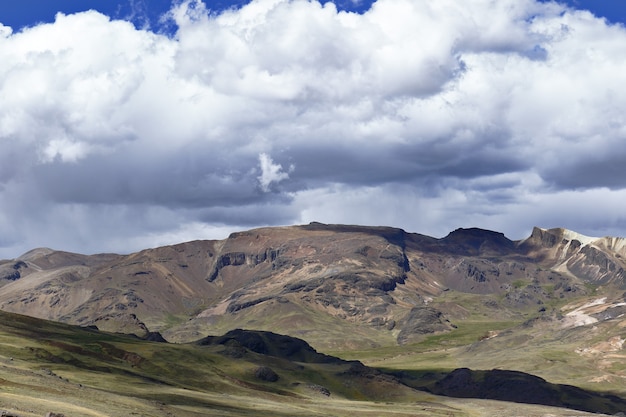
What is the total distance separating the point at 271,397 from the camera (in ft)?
653

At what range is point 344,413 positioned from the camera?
577 ft

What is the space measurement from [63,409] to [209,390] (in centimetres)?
10854

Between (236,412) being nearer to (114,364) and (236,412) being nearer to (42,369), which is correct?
(42,369)

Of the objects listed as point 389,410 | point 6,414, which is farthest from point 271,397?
point 6,414

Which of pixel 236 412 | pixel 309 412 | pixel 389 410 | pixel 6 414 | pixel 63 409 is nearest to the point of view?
pixel 6 414

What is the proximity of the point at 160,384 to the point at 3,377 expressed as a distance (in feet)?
Result: 196

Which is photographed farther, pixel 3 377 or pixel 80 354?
pixel 80 354

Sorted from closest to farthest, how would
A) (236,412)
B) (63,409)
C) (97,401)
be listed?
(63,409), (97,401), (236,412)

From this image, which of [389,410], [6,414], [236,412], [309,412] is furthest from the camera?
[389,410]

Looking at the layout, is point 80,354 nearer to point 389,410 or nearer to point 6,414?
point 389,410

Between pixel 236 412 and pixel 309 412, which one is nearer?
pixel 236 412

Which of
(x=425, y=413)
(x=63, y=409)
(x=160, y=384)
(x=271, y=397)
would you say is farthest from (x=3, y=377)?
(x=425, y=413)

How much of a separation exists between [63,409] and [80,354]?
107607 millimetres

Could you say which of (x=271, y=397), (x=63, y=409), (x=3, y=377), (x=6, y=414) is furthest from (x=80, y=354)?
(x=6, y=414)
